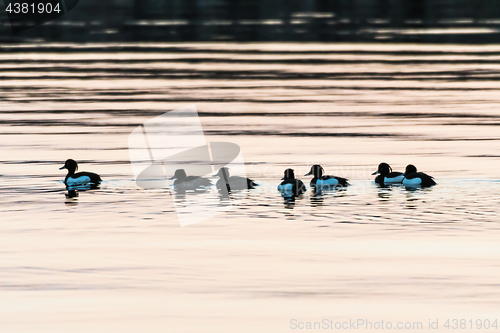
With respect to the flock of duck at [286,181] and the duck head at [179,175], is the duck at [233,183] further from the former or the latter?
the duck head at [179,175]

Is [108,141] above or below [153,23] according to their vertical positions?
below

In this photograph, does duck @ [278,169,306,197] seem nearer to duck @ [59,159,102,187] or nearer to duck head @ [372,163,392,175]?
duck head @ [372,163,392,175]

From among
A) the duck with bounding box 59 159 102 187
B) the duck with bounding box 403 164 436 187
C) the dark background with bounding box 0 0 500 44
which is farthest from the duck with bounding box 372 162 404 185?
the dark background with bounding box 0 0 500 44

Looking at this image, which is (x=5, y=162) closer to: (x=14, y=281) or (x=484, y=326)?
(x=14, y=281)

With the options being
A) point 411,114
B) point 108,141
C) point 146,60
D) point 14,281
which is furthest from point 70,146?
point 146,60

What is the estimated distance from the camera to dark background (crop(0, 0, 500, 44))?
1732 inches

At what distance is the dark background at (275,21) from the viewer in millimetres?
44000

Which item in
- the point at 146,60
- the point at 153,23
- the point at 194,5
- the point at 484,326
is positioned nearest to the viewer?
the point at 484,326

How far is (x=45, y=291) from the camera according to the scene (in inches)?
378

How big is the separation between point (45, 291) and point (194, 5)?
2202 inches

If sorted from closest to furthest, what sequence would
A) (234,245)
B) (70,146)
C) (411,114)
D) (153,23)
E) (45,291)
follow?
(45,291), (234,245), (70,146), (411,114), (153,23)

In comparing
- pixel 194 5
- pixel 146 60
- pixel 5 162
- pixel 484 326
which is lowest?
pixel 484 326

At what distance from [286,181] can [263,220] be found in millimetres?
1975

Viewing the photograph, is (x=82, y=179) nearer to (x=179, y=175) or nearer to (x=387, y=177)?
(x=179, y=175)
